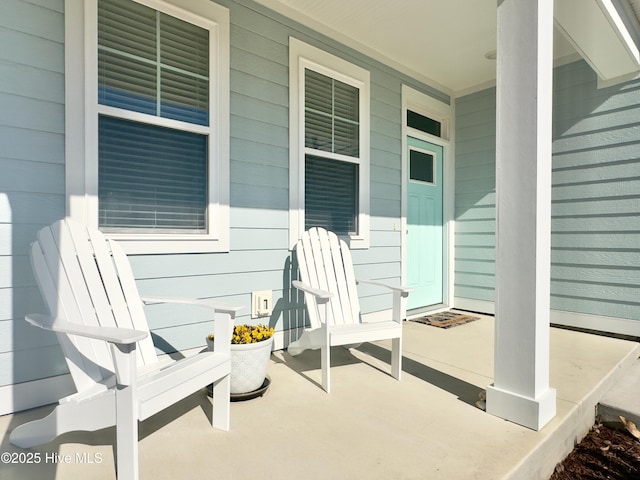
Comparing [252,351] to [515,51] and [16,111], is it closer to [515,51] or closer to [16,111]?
[16,111]

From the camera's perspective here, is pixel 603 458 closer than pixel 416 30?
Yes

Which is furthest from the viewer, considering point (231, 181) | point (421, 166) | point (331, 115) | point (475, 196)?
point (475, 196)

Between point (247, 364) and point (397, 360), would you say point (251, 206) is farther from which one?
point (397, 360)

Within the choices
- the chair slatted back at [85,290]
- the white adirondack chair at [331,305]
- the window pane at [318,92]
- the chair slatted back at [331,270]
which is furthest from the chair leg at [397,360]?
the window pane at [318,92]

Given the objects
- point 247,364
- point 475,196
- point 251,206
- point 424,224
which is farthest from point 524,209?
point 475,196

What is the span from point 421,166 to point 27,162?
3.67 meters

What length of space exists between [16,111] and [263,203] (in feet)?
5.01

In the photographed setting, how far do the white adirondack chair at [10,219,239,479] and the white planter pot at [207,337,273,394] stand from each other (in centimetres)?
26

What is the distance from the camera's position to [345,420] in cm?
192

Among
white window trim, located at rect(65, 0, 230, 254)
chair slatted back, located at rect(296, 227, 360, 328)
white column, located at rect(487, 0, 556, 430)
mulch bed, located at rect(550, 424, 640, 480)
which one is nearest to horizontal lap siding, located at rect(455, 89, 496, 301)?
chair slatted back, located at rect(296, 227, 360, 328)

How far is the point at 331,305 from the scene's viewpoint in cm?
275

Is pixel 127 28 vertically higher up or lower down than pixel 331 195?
higher up

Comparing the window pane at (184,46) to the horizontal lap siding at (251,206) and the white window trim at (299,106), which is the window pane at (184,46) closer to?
the horizontal lap siding at (251,206)

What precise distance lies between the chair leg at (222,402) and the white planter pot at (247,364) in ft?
0.84
